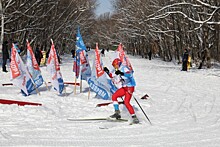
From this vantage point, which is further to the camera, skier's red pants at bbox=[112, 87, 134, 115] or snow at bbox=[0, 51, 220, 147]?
skier's red pants at bbox=[112, 87, 134, 115]

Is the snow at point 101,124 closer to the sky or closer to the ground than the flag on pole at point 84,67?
closer to the ground

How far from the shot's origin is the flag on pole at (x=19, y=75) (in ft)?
35.4

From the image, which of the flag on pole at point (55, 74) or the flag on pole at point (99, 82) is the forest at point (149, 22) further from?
the flag on pole at point (99, 82)

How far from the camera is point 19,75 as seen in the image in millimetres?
10828

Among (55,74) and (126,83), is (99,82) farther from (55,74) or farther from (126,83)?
(126,83)

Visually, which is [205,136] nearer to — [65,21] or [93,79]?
[93,79]

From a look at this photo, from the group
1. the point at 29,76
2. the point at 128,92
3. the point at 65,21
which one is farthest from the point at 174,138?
the point at 65,21

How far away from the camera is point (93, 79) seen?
10.9m

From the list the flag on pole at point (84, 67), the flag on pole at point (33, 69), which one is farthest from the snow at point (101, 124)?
the flag on pole at point (84, 67)

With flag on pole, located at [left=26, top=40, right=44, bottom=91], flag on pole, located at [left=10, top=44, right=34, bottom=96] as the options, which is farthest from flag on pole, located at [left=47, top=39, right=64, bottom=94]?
flag on pole, located at [left=10, top=44, right=34, bottom=96]

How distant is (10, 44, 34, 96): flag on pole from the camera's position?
10781mm

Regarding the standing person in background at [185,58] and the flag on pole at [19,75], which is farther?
the standing person in background at [185,58]

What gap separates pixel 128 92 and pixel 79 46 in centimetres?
468

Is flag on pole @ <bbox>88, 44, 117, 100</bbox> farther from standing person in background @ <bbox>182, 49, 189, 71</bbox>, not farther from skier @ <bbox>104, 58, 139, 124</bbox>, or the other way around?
standing person in background @ <bbox>182, 49, 189, 71</bbox>
